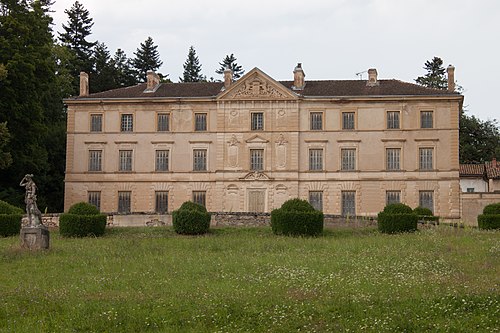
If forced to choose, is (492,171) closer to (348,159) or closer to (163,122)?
(348,159)

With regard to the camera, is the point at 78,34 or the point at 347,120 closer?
the point at 347,120

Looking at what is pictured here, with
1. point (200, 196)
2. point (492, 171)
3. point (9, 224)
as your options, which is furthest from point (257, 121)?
point (9, 224)

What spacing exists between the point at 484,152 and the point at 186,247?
4452 centimetres

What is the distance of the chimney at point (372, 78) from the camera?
49.2 meters

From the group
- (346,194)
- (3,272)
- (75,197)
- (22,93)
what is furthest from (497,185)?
(3,272)

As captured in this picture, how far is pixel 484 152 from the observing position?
6562 centimetres

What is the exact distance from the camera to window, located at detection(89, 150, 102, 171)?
49344 millimetres

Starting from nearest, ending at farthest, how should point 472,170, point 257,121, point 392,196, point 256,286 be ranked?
point 256,286 → point 392,196 → point 257,121 → point 472,170

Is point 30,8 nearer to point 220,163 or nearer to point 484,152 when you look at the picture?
point 220,163

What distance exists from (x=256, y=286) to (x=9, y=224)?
17384 mm

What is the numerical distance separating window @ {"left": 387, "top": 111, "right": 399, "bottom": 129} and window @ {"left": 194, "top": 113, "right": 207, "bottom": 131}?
11.5m

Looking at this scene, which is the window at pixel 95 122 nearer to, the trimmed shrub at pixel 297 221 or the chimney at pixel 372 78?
the chimney at pixel 372 78

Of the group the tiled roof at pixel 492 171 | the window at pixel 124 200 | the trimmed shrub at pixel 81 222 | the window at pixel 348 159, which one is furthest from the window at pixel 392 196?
the trimmed shrub at pixel 81 222

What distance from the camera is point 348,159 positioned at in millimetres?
47812
